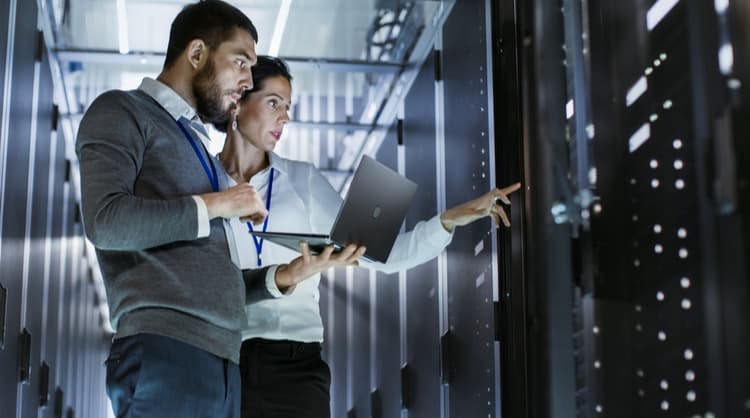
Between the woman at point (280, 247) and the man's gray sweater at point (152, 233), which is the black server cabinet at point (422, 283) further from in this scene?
the man's gray sweater at point (152, 233)

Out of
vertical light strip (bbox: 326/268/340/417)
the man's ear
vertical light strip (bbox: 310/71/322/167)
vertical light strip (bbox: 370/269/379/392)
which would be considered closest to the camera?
the man's ear

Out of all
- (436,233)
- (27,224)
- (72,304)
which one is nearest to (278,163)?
(436,233)

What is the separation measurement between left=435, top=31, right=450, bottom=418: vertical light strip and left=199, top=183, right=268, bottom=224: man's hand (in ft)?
5.88

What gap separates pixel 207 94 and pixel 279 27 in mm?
2428

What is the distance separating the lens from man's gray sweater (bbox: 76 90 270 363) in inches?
92.3

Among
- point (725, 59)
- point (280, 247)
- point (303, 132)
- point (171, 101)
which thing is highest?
point (303, 132)

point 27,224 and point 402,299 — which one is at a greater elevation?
point 27,224

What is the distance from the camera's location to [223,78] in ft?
8.71

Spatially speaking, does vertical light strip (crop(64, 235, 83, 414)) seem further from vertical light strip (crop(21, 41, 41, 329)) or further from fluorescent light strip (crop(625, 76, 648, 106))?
fluorescent light strip (crop(625, 76, 648, 106))

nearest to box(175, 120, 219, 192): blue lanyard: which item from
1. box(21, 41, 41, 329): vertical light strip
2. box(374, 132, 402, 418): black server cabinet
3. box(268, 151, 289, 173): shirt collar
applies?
box(268, 151, 289, 173): shirt collar

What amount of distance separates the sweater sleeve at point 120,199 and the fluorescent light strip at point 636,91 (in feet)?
3.04

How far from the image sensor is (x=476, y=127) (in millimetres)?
3666

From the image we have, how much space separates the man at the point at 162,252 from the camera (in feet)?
7.66

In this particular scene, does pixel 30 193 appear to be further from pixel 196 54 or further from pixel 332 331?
pixel 332 331
